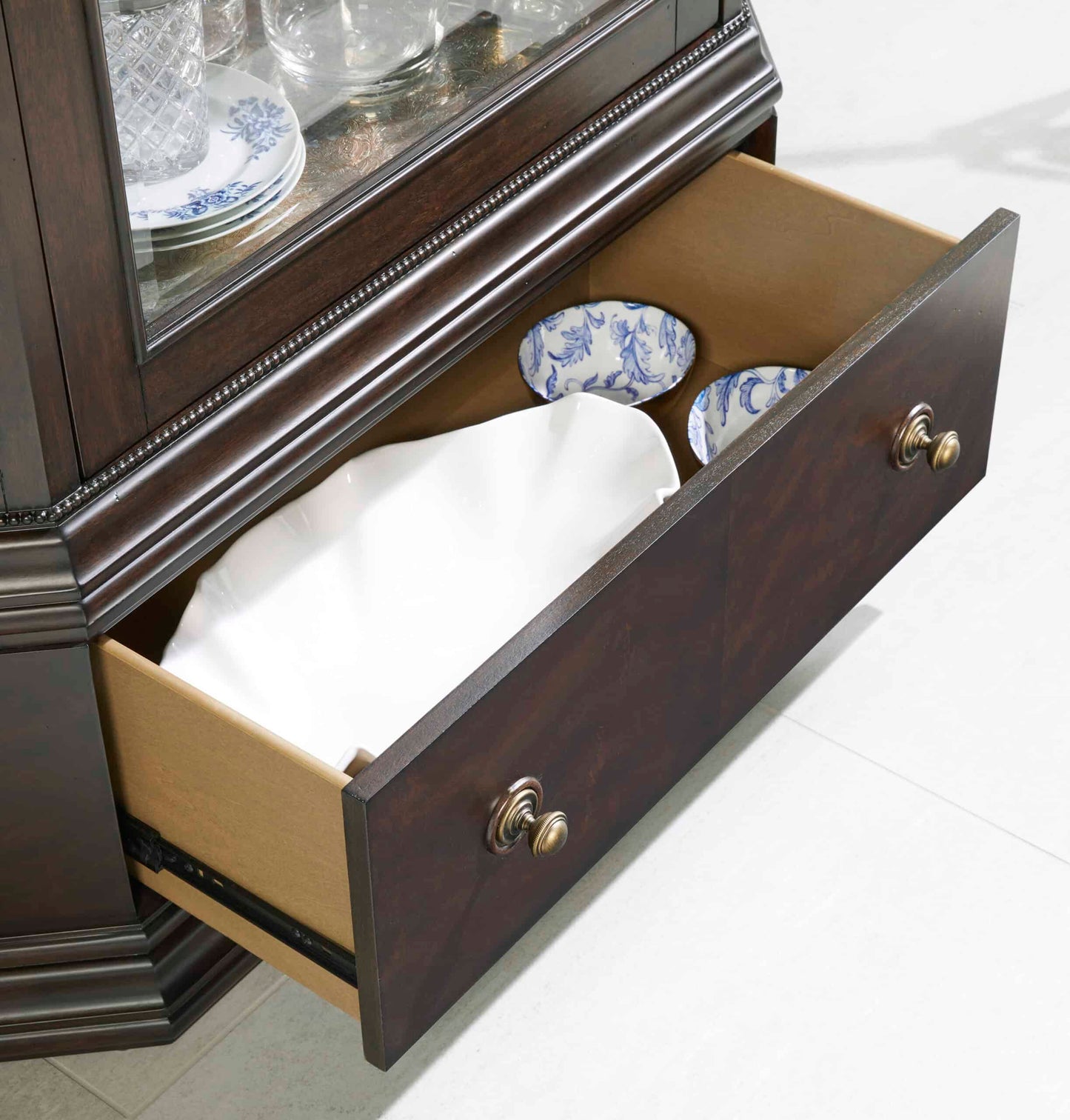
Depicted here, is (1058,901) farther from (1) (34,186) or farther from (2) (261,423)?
(1) (34,186)

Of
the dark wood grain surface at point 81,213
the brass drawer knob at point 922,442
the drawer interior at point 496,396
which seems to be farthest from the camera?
the brass drawer knob at point 922,442

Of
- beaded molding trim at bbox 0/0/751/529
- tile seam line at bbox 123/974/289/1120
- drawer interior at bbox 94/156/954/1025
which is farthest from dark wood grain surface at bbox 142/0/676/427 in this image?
tile seam line at bbox 123/974/289/1120

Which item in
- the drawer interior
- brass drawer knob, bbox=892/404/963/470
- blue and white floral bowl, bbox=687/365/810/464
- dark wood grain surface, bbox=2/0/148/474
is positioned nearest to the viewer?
dark wood grain surface, bbox=2/0/148/474

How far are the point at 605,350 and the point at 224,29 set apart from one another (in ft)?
1.47

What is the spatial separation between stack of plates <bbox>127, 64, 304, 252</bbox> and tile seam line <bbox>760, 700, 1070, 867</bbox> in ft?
1.82

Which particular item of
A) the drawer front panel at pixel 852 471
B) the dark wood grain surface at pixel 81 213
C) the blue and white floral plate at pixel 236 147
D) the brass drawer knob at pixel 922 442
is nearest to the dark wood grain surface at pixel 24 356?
the dark wood grain surface at pixel 81 213

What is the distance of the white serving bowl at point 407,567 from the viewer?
1063mm

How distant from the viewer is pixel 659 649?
97 cm

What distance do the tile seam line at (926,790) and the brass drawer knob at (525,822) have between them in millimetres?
400

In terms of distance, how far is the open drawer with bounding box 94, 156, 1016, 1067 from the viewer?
848 millimetres

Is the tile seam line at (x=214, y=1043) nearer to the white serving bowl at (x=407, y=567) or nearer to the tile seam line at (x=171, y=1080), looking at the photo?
the tile seam line at (x=171, y=1080)

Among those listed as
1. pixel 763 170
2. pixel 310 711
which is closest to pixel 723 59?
pixel 763 170

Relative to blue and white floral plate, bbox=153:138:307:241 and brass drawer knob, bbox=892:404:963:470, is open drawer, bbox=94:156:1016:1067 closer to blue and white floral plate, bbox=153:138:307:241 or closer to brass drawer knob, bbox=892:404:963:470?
brass drawer knob, bbox=892:404:963:470

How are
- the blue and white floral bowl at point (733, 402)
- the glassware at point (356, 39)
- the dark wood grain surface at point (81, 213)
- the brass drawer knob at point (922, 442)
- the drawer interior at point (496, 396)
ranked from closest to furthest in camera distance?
the dark wood grain surface at point (81, 213)
the drawer interior at point (496, 396)
the glassware at point (356, 39)
the brass drawer knob at point (922, 442)
the blue and white floral bowl at point (733, 402)
